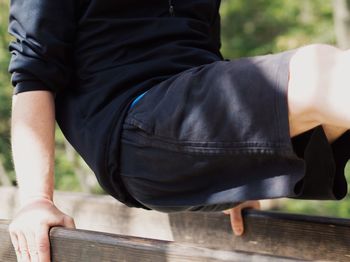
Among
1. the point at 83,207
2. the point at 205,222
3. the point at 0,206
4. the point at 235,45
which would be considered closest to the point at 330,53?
the point at 205,222

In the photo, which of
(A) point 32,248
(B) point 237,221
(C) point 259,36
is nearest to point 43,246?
(A) point 32,248

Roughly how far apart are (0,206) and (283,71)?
1461mm

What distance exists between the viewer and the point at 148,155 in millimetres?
1338

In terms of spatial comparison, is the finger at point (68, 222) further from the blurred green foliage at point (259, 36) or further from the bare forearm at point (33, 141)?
the blurred green foliage at point (259, 36)

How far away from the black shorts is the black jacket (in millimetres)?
101

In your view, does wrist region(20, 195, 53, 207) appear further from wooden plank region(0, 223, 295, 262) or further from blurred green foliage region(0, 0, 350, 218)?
blurred green foliage region(0, 0, 350, 218)

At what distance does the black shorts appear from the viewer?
1164 mm

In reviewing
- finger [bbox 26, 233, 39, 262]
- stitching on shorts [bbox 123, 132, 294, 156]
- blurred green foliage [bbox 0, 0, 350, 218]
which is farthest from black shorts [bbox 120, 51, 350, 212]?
blurred green foliage [bbox 0, 0, 350, 218]

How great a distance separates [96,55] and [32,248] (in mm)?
518

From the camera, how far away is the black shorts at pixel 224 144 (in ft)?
3.82

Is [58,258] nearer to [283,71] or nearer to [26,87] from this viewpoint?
[26,87]

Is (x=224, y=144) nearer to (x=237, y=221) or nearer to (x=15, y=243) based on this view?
(x=15, y=243)

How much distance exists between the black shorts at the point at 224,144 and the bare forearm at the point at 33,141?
21cm

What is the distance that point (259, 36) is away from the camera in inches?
363
